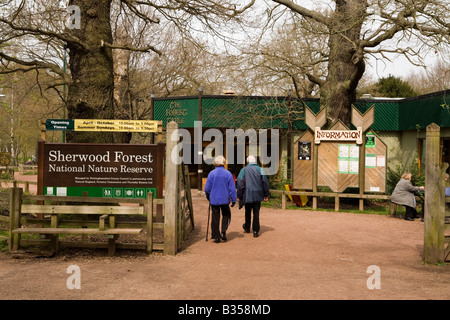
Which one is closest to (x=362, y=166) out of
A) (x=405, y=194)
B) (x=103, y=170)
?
(x=405, y=194)

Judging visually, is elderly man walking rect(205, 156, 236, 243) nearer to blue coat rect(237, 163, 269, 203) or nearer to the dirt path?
the dirt path

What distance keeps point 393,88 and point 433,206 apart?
28.8 meters

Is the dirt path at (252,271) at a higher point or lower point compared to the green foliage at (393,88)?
lower

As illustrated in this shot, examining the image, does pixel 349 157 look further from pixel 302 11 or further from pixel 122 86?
pixel 122 86

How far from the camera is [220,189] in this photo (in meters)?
9.45

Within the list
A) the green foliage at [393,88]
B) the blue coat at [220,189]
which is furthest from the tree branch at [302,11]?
the green foliage at [393,88]

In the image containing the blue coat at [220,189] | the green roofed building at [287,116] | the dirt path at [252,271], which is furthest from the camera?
the green roofed building at [287,116]

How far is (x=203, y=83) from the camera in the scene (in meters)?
33.0

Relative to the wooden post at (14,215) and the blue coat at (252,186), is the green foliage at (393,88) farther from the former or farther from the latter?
the wooden post at (14,215)

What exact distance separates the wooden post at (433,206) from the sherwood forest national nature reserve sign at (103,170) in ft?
15.5

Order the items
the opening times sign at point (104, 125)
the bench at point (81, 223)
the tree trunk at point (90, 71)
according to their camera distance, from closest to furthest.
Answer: the bench at point (81, 223), the opening times sign at point (104, 125), the tree trunk at point (90, 71)

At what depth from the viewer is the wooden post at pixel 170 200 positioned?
27.0 feet

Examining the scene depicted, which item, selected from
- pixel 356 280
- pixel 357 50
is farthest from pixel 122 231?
pixel 357 50

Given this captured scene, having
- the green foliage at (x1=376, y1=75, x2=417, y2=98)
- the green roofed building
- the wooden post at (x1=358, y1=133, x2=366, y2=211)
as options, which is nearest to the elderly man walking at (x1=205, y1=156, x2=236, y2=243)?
the wooden post at (x1=358, y1=133, x2=366, y2=211)
